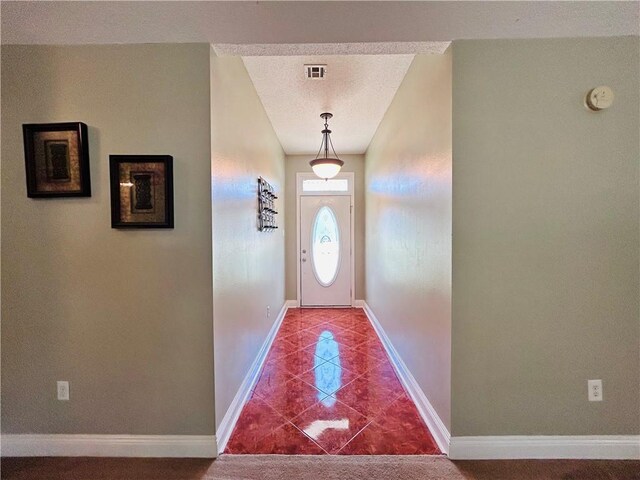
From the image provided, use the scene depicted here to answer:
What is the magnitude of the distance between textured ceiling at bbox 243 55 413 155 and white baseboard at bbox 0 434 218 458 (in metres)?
2.67

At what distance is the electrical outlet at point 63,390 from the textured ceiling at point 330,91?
2.51 meters

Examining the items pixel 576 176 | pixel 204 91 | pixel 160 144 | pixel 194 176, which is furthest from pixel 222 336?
pixel 576 176

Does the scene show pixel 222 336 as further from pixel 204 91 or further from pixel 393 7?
pixel 393 7

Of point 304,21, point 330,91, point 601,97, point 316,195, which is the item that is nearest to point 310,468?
point 304,21

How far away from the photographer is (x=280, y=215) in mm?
4289

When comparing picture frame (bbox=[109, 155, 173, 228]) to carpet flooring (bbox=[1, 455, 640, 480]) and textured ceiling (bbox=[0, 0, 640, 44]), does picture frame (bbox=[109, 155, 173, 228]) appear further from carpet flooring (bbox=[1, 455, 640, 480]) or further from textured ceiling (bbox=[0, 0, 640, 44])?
carpet flooring (bbox=[1, 455, 640, 480])

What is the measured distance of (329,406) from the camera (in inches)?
81.5

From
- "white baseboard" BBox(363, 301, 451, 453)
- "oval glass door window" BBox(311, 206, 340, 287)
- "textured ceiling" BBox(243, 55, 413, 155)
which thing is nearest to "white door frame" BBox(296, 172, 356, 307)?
"oval glass door window" BBox(311, 206, 340, 287)

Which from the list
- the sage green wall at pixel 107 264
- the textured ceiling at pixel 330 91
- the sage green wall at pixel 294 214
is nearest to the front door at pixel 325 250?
the sage green wall at pixel 294 214

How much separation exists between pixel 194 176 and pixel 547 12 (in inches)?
81.0

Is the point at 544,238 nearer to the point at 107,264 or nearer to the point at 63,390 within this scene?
the point at 107,264

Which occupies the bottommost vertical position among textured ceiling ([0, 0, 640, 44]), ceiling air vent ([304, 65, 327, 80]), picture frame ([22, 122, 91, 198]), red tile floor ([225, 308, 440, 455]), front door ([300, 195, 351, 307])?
red tile floor ([225, 308, 440, 455])

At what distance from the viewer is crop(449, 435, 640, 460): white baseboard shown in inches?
62.3

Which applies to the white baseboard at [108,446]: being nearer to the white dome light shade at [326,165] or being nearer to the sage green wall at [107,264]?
the sage green wall at [107,264]
